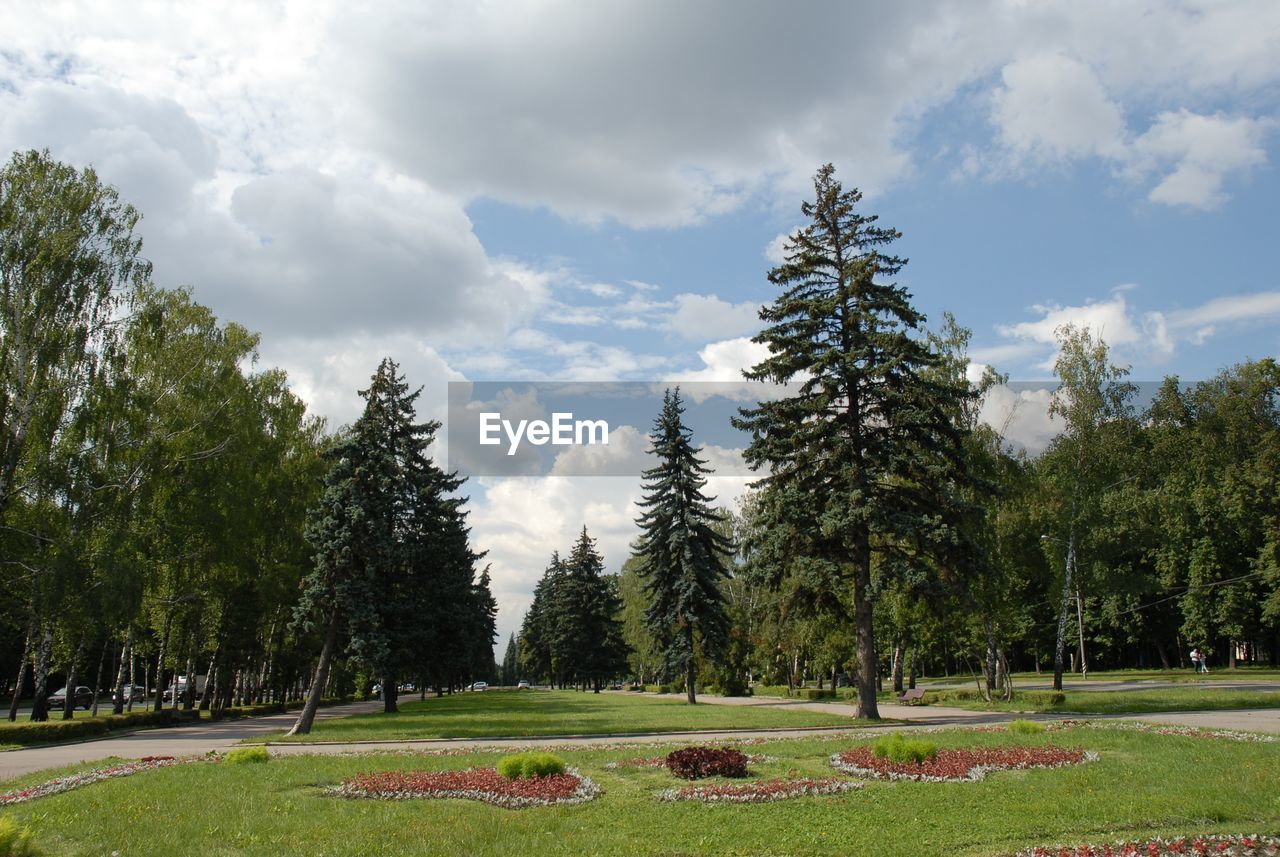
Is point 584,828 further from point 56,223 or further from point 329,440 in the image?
point 329,440

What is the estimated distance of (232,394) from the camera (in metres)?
35.0

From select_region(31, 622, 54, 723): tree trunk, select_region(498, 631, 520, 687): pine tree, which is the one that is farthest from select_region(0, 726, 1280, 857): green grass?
select_region(498, 631, 520, 687): pine tree

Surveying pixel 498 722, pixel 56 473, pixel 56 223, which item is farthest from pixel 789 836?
pixel 56 223

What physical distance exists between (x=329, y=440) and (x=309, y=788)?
3380 centimetres

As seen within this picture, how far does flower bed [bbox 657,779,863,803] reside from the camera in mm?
10852

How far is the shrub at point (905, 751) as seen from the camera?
13.1m

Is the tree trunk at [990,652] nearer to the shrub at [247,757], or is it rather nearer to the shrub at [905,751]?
the shrub at [905,751]

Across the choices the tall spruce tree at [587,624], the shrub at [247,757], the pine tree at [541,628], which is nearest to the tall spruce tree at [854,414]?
the shrub at [247,757]

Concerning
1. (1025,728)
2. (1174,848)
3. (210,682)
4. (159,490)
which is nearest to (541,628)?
(210,682)

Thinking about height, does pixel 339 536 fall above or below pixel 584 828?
above

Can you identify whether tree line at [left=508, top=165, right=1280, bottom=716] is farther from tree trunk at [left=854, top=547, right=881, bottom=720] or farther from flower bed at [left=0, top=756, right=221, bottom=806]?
flower bed at [left=0, top=756, right=221, bottom=806]

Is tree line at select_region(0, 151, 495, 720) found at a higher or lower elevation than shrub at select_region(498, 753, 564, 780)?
higher

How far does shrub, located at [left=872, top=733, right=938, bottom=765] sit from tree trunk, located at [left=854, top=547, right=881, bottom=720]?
12388 millimetres

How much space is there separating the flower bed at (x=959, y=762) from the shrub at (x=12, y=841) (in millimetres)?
10434
